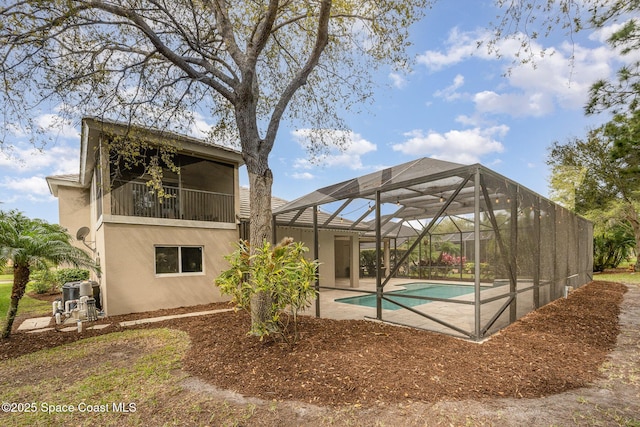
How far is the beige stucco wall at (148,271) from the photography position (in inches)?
319

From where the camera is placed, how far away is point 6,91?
5344 millimetres

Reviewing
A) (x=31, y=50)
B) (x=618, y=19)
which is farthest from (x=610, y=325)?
(x=31, y=50)

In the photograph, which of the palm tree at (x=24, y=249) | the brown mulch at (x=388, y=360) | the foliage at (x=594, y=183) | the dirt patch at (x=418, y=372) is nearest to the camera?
the dirt patch at (x=418, y=372)

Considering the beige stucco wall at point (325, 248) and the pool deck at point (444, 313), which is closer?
the pool deck at point (444, 313)

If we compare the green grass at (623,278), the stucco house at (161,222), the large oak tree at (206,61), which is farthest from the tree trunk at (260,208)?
the green grass at (623,278)

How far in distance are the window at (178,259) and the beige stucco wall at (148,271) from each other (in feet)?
0.64

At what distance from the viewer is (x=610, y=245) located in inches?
848

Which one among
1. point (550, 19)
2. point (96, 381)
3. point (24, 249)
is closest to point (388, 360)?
point (96, 381)

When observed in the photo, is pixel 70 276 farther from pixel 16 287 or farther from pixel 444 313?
pixel 444 313

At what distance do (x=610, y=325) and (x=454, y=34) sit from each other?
6.84 meters

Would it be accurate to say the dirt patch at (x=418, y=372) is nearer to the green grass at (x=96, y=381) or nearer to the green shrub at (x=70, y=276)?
the green grass at (x=96, y=381)

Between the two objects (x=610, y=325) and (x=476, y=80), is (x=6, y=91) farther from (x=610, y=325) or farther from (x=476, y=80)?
(x=610, y=325)

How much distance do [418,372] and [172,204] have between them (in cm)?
898

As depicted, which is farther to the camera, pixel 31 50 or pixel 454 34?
pixel 454 34
